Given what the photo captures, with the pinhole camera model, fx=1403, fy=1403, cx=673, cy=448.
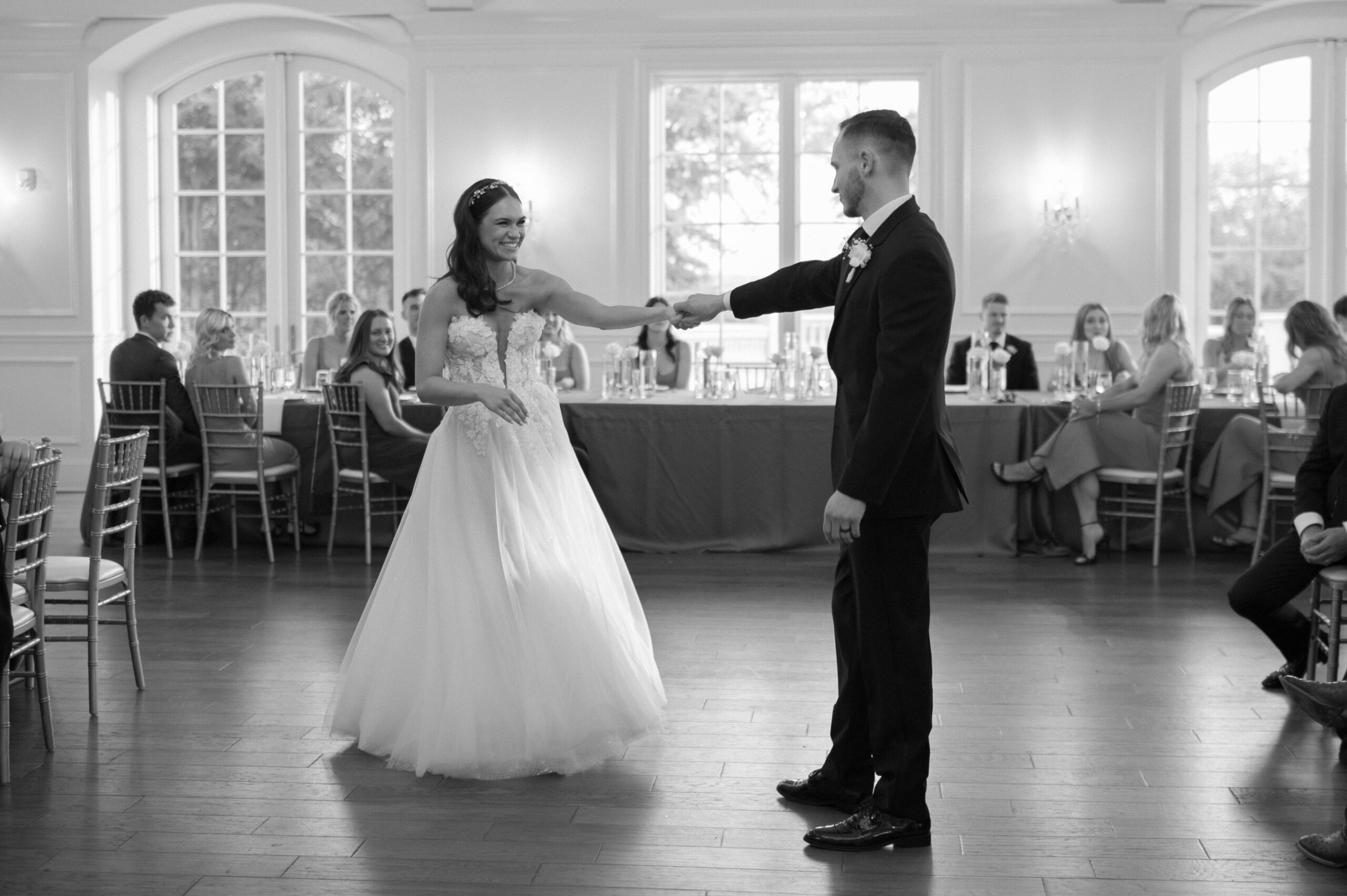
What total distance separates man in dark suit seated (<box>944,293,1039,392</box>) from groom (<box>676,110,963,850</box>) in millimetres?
5839

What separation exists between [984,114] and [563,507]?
7.26 m

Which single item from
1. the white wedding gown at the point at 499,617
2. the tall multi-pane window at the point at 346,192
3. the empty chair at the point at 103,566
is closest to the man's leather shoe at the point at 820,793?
the white wedding gown at the point at 499,617

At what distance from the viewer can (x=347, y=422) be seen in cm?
741

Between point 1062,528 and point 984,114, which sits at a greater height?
point 984,114

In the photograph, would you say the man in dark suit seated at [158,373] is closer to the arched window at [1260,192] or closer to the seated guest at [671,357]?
the seated guest at [671,357]

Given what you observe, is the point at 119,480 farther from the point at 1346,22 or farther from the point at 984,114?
the point at 1346,22

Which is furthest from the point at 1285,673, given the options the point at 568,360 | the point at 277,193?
the point at 277,193

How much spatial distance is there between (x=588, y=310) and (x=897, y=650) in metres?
1.51

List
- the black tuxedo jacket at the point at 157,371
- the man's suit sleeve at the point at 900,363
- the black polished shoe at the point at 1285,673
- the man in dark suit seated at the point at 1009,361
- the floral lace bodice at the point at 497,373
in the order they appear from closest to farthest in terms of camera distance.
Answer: the man's suit sleeve at the point at 900,363 < the floral lace bodice at the point at 497,373 < the black polished shoe at the point at 1285,673 < the black tuxedo jacket at the point at 157,371 < the man in dark suit seated at the point at 1009,361

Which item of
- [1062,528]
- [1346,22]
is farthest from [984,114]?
[1062,528]

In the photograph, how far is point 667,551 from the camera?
757cm

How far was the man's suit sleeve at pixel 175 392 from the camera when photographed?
25.1 ft

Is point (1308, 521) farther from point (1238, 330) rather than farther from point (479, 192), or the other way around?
point (1238, 330)

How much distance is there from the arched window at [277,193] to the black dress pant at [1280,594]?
819 centimetres
